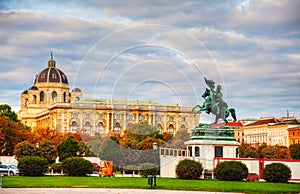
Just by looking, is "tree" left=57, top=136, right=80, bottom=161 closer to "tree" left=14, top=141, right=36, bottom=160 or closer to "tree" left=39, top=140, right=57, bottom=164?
"tree" left=39, top=140, right=57, bottom=164

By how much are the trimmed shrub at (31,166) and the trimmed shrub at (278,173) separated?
14019 millimetres

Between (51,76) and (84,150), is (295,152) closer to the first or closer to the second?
(84,150)

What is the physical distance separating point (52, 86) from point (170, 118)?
100 metres

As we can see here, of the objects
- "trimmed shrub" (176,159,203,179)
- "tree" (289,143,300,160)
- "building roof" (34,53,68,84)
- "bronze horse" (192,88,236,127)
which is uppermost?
"building roof" (34,53,68,84)

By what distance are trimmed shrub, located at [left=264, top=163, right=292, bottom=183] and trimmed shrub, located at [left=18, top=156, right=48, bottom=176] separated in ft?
46.0

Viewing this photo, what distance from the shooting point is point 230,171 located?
→ 35.9 metres

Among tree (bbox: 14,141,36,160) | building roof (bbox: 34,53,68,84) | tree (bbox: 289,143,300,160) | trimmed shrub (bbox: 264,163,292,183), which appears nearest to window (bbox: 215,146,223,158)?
trimmed shrub (bbox: 264,163,292,183)

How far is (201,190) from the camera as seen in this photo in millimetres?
28375

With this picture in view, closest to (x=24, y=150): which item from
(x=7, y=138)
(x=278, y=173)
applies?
(x=7, y=138)

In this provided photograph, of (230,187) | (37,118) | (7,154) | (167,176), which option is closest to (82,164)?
(167,176)

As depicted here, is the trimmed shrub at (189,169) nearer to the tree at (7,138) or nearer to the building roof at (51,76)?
the tree at (7,138)

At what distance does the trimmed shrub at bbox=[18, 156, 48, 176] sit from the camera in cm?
3962

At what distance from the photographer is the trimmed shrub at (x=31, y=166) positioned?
39625 mm

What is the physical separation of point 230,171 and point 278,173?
111 inches
